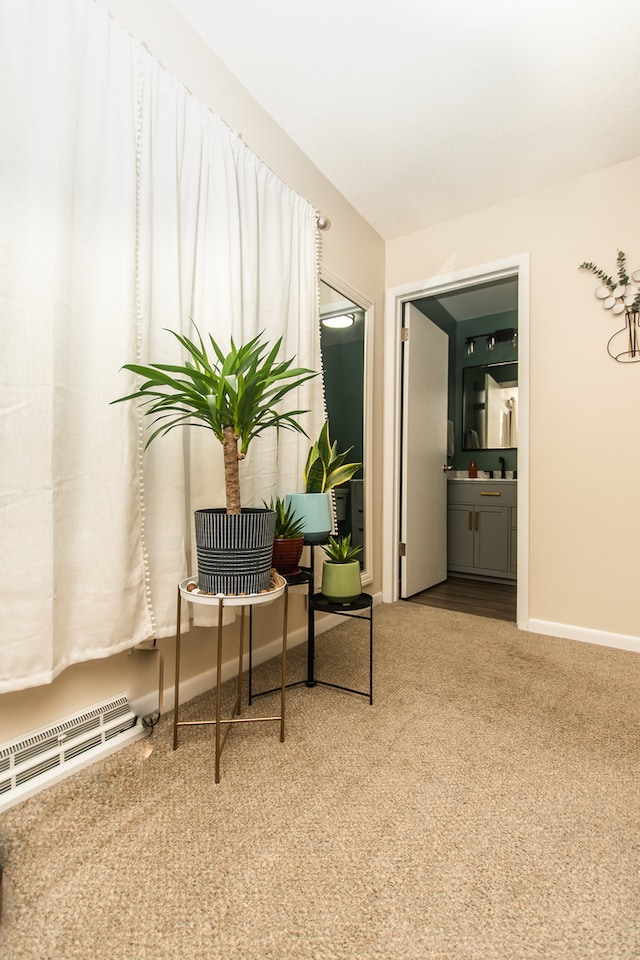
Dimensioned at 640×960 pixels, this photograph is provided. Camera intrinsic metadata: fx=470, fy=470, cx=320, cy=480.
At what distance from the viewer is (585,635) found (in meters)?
2.50

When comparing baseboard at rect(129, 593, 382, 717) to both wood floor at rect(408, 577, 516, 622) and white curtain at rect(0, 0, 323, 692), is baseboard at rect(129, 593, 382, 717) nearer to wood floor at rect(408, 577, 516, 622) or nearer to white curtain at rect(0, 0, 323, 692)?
white curtain at rect(0, 0, 323, 692)

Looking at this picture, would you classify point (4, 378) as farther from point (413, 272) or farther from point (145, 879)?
point (413, 272)

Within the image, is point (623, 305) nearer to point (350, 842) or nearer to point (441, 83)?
point (441, 83)

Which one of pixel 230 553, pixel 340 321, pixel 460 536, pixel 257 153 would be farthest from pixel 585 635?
pixel 257 153

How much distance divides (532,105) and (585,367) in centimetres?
125

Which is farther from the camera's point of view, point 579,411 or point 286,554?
point 579,411

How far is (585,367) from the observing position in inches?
99.7

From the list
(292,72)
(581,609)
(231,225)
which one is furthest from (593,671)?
(292,72)

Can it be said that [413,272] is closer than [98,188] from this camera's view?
No

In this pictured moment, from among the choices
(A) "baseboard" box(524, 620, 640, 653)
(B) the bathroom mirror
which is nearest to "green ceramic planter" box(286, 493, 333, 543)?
(A) "baseboard" box(524, 620, 640, 653)

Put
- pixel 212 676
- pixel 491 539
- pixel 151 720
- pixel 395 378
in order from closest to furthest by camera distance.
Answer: pixel 151 720
pixel 212 676
pixel 395 378
pixel 491 539

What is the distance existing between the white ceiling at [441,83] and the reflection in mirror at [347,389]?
2.09 feet

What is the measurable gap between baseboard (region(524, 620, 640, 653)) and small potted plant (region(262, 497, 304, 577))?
5.40 ft

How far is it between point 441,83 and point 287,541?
6.67 feet
